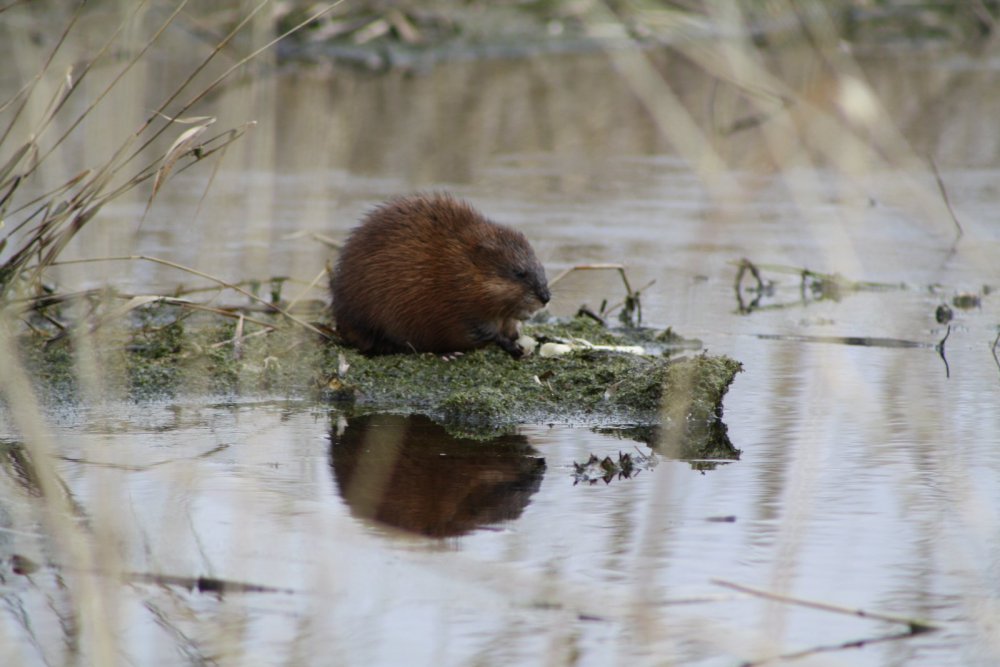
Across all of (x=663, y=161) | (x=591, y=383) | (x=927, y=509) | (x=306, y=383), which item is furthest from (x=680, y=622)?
(x=663, y=161)

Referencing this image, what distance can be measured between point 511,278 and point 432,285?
28 centimetres

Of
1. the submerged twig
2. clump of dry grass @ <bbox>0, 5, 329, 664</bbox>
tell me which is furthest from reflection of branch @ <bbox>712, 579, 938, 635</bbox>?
the submerged twig

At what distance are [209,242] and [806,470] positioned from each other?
13.3 ft

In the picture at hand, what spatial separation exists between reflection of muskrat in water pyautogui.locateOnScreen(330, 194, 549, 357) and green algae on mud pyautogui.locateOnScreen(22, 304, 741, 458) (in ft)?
0.27

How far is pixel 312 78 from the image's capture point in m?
13.5

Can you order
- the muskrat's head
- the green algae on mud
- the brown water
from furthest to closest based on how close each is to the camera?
1. the muskrat's head
2. the green algae on mud
3. the brown water

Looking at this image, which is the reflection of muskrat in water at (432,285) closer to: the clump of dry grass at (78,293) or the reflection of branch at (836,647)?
the clump of dry grass at (78,293)

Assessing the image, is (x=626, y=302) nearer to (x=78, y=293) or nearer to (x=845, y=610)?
(x=78, y=293)

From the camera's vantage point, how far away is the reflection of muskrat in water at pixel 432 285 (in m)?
5.09

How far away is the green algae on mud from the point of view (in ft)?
14.7

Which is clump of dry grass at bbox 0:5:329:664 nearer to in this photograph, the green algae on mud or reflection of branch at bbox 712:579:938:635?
the green algae on mud

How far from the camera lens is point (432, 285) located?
16.7ft

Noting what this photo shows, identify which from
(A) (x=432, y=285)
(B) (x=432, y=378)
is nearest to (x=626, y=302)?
(A) (x=432, y=285)

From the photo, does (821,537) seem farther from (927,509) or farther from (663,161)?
A: (663,161)
